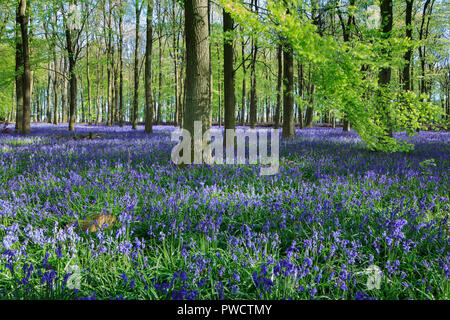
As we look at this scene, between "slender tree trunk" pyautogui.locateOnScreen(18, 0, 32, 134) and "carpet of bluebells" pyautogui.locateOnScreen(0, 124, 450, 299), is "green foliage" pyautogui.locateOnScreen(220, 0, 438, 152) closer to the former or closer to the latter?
"carpet of bluebells" pyautogui.locateOnScreen(0, 124, 450, 299)

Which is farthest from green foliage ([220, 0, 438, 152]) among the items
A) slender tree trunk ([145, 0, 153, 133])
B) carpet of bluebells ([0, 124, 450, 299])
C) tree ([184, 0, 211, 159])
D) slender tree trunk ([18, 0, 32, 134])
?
slender tree trunk ([18, 0, 32, 134])

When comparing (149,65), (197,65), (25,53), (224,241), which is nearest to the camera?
(224,241)

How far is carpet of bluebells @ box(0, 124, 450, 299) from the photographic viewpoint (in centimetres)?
179

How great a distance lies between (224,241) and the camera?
261 centimetres

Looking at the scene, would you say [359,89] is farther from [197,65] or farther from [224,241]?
[224,241]

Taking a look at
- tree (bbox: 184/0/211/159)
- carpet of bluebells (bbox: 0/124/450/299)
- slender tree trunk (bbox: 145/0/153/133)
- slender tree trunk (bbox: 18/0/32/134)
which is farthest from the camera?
slender tree trunk (bbox: 145/0/153/133)

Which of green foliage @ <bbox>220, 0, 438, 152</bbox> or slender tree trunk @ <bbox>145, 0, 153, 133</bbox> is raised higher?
slender tree trunk @ <bbox>145, 0, 153, 133</bbox>

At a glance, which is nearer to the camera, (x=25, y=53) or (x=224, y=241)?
(x=224, y=241)

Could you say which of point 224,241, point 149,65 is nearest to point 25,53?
point 149,65

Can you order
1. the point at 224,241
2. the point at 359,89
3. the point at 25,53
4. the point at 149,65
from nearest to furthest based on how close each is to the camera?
1. the point at 224,241
2. the point at 359,89
3. the point at 25,53
4. the point at 149,65

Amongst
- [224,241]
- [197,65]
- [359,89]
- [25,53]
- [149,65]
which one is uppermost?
[149,65]

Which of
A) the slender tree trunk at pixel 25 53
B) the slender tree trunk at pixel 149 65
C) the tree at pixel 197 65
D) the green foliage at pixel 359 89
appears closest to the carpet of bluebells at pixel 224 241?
the tree at pixel 197 65

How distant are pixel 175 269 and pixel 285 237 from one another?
1117 millimetres
